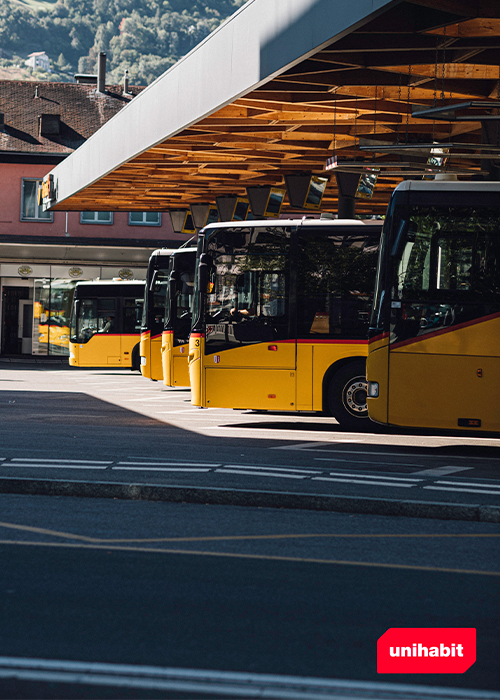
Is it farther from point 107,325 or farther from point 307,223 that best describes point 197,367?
point 107,325

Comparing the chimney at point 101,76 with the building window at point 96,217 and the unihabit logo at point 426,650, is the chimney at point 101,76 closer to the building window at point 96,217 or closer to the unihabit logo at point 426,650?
the building window at point 96,217

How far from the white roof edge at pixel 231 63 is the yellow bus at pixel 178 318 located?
8.46ft

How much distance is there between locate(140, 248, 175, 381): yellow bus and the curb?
14742 millimetres

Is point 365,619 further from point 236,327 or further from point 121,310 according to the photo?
point 121,310

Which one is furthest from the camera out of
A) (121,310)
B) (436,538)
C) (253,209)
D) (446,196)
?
(121,310)

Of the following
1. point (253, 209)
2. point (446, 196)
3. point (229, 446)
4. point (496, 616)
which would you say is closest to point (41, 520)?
point (496, 616)

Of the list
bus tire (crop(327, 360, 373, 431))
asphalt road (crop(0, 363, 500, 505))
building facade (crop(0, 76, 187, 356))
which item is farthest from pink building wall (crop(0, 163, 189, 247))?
bus tire (crop(327, 360, 373, 431))

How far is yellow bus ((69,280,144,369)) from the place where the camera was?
3083 centimetres

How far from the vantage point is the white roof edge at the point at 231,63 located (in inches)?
440

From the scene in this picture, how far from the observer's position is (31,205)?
1676 inches

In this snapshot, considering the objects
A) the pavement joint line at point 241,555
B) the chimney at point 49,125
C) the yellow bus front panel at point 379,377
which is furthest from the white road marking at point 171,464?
the chimney at point 49,125

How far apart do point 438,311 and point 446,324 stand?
21cm

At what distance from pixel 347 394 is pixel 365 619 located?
9.84m

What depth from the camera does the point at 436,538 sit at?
25.0 feet
